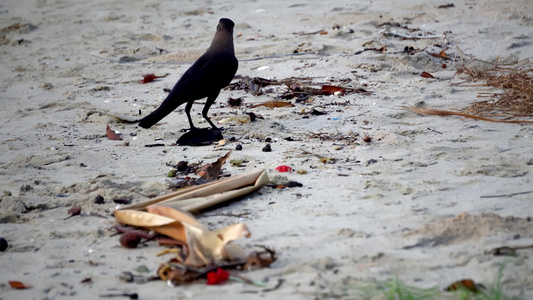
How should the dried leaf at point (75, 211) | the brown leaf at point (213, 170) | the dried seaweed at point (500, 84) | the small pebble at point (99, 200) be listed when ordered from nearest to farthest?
the dried leaf at point (75, 211) → the small pebble at point (99, 200) → the brown leaf at point (213, 170) → the dried seaweed at point (500, 84)

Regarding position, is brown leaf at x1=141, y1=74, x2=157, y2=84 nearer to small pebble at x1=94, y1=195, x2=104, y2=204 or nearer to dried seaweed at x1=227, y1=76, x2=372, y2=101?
dried seaweed at x1=227, y1=76, x2=372, y2=101

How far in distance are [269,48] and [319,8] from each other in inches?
73.3

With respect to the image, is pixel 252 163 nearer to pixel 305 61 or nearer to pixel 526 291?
pixel 526 291

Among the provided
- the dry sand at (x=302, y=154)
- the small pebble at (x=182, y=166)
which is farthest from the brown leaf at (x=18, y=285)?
the small pebble at (x=182, y=166)

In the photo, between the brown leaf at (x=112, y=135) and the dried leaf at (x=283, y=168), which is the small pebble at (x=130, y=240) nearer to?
the dried leaf at (x=283, y=168)

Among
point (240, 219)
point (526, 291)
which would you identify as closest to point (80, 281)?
point (240, 219)

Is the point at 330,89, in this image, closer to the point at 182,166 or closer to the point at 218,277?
the point at 182,166

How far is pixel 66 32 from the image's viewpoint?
8312mm

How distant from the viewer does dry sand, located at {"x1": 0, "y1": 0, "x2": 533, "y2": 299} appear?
2420mm

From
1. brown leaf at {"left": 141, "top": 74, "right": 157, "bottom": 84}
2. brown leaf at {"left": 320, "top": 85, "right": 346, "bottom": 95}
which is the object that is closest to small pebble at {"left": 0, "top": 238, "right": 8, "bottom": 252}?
brown leaf at {"left": 320, "top": 85, "right": 346, "bottom": 95}

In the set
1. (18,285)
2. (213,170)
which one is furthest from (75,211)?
(213,170)

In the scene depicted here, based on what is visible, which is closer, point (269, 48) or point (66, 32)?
point (269, 48)

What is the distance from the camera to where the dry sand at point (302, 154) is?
2.42 meters

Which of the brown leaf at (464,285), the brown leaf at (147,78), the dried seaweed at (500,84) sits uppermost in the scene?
the brown leaf at (147,78)
